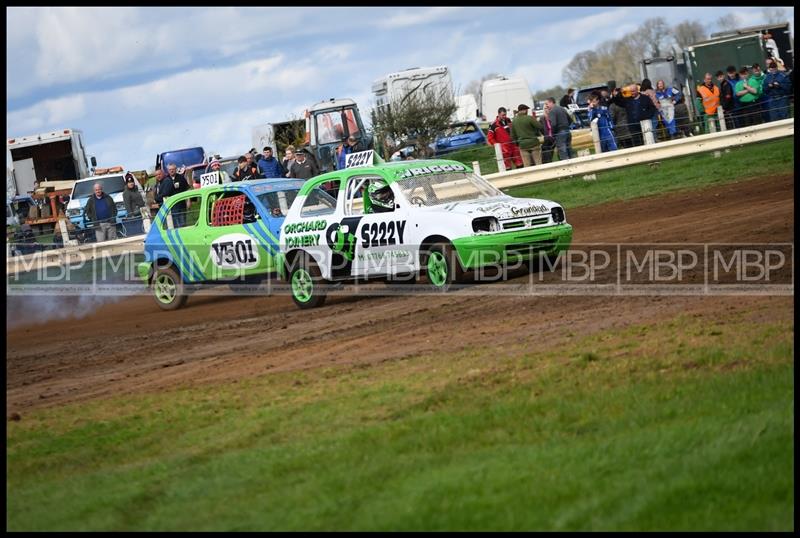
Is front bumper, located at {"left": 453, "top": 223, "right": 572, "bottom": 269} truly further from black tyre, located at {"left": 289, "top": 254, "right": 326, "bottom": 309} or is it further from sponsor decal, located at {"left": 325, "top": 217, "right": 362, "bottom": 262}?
black tyre, located at {"left": 289, "top": 254, "right": 326, "bottom": 309}

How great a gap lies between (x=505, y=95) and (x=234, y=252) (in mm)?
33456

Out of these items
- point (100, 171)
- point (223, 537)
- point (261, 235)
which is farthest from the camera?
point (100, 171)

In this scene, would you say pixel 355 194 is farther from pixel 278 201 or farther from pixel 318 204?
pixel 278 201

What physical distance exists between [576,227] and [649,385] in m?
12.1

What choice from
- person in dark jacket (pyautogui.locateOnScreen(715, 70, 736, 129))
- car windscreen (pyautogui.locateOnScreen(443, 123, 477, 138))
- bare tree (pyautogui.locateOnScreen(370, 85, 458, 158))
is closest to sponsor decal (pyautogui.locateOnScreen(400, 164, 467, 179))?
person in dark jacket (pyautogui.locateOnScreen(715, 70, 736, 129))

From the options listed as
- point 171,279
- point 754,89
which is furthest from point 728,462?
point 754,89

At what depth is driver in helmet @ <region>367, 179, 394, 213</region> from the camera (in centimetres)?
1456

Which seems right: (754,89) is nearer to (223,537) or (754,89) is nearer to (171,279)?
(171,279)

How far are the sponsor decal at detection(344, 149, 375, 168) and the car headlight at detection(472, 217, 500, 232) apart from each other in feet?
7.17

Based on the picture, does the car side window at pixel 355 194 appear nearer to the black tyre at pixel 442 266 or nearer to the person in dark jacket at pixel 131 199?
the black tyre at pixel 442 266

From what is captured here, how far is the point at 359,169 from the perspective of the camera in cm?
1505

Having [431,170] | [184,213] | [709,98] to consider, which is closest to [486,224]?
[431,170]

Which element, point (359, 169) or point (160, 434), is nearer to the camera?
point (160, 434)

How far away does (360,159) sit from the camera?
15719 mm
